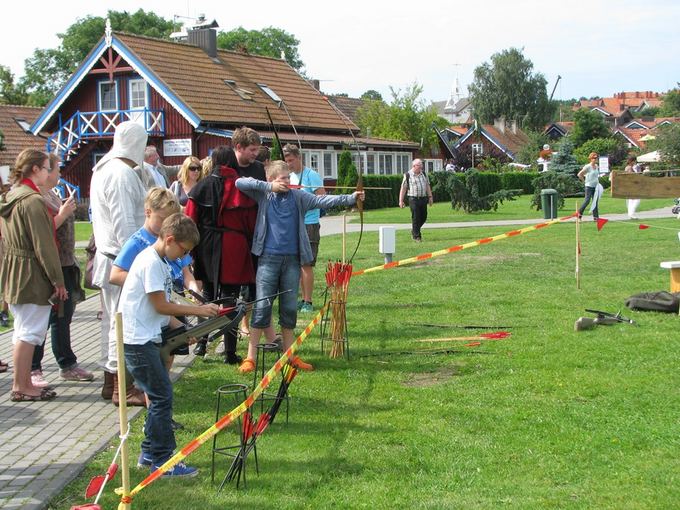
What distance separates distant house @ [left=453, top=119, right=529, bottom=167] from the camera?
69.1 metres

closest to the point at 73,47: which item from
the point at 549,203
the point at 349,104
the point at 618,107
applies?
the point at 349,104

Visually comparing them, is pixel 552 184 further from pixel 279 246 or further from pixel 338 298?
pixel 279 246

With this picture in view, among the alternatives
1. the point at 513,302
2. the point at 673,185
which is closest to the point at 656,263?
the point at 513,302

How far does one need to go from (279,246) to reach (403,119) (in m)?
48.3

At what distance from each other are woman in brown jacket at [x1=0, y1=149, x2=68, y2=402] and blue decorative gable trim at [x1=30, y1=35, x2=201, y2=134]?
2957 cm

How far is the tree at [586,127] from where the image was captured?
79.0 meters

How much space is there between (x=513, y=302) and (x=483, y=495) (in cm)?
664

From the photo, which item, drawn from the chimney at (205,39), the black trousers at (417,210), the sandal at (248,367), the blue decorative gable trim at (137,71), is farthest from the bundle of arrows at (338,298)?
the chimney at (205,39)

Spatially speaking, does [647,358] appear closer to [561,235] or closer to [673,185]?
[673,185]

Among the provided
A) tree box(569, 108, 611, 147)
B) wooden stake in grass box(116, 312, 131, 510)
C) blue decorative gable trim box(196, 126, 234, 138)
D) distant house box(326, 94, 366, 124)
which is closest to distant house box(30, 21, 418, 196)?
blue decorative gable trim box(196, 126, 234, 138)

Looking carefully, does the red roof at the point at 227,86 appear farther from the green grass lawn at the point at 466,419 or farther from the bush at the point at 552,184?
the green grass lawn at the point at 466,419

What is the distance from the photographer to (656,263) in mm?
14781

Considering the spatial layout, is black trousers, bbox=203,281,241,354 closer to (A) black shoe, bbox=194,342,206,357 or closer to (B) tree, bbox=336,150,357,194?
(A) black shoe, bbox=194,342,206,357

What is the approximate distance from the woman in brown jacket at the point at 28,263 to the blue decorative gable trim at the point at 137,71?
29.6m
